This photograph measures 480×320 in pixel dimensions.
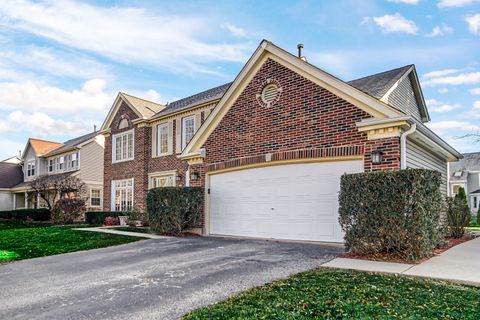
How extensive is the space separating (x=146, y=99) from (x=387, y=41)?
49.7 ft

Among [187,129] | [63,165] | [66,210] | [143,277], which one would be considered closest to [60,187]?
[66,210]

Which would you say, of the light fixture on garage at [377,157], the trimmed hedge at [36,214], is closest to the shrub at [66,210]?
the trimmed hedge at [36,214]

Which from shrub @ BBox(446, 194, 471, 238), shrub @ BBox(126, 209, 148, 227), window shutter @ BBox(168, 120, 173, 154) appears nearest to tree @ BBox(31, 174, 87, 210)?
shrub @ BBox(126, 209, 148, 227)

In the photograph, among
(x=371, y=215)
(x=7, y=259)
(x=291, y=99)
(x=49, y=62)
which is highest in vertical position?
(x=49, y=62)

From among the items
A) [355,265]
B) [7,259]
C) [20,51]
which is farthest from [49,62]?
[355,265]

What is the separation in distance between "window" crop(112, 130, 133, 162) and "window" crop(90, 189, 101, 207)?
738 centimetres

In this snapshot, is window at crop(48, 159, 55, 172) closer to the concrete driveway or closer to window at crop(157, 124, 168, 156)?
window at crop(157, 124, 168, 156)

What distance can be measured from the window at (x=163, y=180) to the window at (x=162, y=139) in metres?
1.29

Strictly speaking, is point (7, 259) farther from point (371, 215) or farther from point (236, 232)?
point (371, 215)

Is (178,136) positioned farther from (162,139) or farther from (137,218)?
(137,218)

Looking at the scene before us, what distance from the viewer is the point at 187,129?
18.2m

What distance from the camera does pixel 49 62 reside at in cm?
1542

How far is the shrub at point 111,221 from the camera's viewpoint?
62.8 feet

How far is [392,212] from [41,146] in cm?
3511
